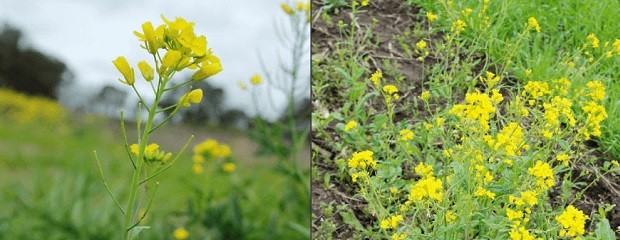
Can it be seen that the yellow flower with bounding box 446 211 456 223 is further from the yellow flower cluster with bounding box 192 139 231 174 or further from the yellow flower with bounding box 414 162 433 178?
the yellow flower cluster with bounding box 192 139 231 174

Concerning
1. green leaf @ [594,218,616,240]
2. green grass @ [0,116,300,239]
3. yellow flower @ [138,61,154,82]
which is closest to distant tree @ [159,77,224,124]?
green grass @ [0,116,300,239]

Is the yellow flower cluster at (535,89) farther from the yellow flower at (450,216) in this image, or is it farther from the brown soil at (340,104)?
the yellow flower at (450,216)

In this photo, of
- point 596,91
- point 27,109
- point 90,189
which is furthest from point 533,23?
point 27,109

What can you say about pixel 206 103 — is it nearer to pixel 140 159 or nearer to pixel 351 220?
pixel 351 220

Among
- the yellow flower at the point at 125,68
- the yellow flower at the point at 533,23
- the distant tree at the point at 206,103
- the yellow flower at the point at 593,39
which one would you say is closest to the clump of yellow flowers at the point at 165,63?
the yellow flower at the point at 125,68

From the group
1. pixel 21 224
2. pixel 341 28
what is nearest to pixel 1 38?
pixel 21 224
